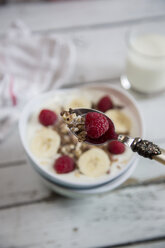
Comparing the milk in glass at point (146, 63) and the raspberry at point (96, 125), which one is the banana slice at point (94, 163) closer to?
the raspberry at point (96, 125)

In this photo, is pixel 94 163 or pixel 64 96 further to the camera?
pixel 64 96

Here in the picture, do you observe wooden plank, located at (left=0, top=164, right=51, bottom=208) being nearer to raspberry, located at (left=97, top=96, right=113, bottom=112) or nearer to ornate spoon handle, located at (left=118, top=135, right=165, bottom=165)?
raspberry, located at (left=97, top=96, right=113, bottom=112)

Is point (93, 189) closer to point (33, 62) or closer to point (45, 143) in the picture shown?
point (45, 143)

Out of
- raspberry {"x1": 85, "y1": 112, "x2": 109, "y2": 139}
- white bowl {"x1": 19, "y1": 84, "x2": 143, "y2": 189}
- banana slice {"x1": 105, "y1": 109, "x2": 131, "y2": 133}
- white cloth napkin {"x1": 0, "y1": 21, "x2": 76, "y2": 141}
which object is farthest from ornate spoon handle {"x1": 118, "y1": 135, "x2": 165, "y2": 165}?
white cloth napkin {"x1": 0, "y1": 21, "x2": 76, "y2": 141}

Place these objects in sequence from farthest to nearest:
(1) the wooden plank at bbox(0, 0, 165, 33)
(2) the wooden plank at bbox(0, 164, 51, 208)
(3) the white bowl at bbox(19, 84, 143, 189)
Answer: (1) the wooden plank at bbox(0, 0, 165, 33)
(2) the wooden plank at bbox(0, 164, 51, 208)
(3) the white bowl at bbox(19, 84, 143, 189)

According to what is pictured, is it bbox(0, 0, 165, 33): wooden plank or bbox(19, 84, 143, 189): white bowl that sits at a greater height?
bbox(0, 0, 165, 33): wooden plank

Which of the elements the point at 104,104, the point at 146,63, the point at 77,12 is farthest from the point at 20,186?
the point at 77,12

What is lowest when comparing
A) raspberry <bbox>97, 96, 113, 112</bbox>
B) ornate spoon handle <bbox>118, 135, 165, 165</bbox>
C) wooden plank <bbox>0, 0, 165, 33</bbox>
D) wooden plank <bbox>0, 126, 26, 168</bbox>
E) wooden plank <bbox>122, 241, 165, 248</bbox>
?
wooden plank <bbox>122, 241, 165, 248</bbox>
